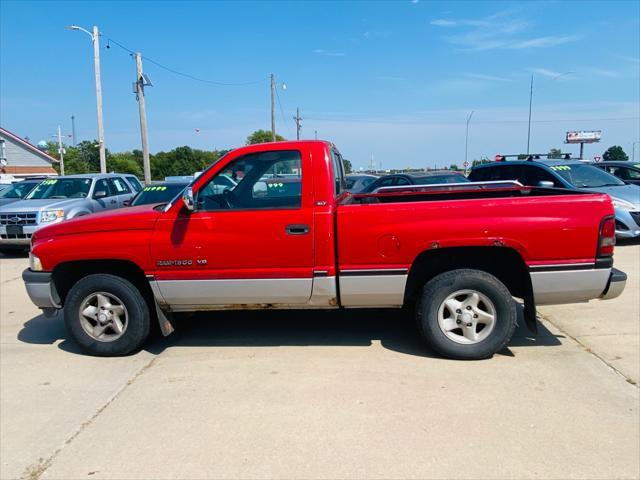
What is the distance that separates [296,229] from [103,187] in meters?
9.78

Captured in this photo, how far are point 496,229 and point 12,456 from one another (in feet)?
12.4

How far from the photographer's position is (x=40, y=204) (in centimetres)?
1081

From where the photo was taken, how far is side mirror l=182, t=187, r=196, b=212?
4172mm

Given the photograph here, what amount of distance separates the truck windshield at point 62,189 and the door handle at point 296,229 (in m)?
9.28

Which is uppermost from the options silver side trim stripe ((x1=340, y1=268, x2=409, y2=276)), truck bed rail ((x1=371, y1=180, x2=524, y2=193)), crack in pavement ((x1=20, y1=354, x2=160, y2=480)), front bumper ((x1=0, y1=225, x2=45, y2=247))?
truck bed rail ((x1=371, y1=180, x2=524, y2=193))

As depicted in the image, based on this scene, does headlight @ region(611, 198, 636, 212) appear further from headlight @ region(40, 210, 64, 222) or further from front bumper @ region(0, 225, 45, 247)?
front bumper @ region(0, 225, 45, 247)

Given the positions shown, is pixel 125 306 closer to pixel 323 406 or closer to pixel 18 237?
pixel 323 406

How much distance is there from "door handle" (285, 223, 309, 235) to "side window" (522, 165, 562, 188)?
8.14 m

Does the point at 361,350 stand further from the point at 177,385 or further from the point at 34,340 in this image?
the point at 34,340

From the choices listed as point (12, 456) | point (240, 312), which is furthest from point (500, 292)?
point (12, 456)

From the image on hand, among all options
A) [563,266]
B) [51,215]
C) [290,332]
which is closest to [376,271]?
[290,332]

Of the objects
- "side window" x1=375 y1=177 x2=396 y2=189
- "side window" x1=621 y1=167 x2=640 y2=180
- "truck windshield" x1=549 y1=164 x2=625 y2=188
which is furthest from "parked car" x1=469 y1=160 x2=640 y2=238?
"side window" x1=621 y1=167 x2=640 y2=180

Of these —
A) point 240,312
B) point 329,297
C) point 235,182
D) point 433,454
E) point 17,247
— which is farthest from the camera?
point 17,247

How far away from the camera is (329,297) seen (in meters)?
4.30
